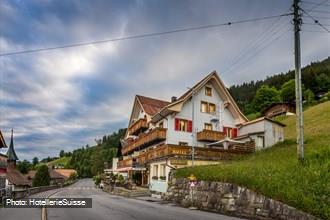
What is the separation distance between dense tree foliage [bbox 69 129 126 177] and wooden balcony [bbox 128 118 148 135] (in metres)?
77.2

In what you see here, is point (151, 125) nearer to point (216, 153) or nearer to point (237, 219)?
point (216, 153)

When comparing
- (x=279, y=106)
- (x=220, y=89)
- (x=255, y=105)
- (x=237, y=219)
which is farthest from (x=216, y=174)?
(x=255, y=105)

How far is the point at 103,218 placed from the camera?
50.3ft

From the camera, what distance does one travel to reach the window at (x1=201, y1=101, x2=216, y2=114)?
4466 centimetres

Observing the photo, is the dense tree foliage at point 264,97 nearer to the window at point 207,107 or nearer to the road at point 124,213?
the window at point 207,107

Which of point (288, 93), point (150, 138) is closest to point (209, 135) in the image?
point (150, 138)

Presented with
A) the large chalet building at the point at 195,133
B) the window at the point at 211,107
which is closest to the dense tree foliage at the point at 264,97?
the large chalet building at the point at 195,133

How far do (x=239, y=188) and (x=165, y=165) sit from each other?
1450cm

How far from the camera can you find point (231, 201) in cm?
1939

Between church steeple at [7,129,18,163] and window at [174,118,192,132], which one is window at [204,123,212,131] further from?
church steeple at [7,129,18,163]

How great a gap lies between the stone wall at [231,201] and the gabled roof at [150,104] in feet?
79.2

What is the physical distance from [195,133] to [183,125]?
181 cm

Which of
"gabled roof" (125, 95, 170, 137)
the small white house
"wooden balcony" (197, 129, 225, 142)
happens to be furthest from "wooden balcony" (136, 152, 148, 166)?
the small white house

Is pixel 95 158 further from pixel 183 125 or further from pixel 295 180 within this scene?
pixel 295 180
